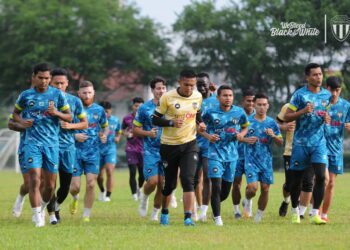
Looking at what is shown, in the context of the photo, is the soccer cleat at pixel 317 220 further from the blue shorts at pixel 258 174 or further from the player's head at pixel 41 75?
the player's head at pixel 41 75

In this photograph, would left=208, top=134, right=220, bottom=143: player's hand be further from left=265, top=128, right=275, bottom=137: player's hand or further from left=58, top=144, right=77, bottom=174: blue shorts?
left=58, top=144, right=77, bottom=174: blue shorts

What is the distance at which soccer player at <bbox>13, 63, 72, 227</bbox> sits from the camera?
Result: 1315cm

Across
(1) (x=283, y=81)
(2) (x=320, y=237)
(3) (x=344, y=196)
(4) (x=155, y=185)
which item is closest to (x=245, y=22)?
(1) (x=283, y=81)

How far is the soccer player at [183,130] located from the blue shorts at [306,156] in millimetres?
1562

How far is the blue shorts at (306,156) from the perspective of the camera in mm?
13617

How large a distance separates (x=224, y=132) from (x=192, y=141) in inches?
38.7

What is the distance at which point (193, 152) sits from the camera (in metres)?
13.6

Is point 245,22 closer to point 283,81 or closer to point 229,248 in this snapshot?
point 283,81

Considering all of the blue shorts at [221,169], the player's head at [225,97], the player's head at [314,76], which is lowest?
the blue shorts at [221,169]

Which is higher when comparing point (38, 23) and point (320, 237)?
point (38, 23)

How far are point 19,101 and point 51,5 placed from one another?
44355 millimetres

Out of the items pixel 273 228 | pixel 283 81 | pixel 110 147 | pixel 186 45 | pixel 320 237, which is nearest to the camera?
pixel 320 237

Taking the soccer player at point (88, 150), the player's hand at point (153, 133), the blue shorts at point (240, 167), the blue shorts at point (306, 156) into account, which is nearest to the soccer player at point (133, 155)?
the blue shorts at point (240, 167)

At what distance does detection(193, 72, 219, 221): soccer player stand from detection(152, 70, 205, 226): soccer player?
3.49 ft
